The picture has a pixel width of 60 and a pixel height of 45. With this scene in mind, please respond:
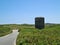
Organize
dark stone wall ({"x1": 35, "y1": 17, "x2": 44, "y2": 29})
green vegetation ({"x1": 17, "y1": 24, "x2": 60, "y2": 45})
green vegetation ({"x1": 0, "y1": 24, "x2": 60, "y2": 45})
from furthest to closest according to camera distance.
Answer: dark stone wall ({"x1": 35, "y1": 17, "x2": 44, "y2": 29}) → green vegetation ({"x1": 0, "y1": 24, "x2": 60, "y2": 45}) → green vegetation ({"x1": 17, "y1": 24, "x2": 60, "y2": 45})

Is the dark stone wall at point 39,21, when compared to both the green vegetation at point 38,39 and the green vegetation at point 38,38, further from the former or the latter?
the green vegetation at point 38,39

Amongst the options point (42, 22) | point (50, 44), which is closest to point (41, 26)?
point (42, 22)

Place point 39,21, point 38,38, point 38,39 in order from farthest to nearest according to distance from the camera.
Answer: point 39,21 → point 38,38 → point 38,39

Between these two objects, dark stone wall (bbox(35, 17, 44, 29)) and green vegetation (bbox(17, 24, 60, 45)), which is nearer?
green vegetation (bbox(17, 24, 60, 45))

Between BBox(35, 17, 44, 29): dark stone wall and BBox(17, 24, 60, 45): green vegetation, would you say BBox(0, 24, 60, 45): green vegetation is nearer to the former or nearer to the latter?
BBox(17, 24, 60, 45): green vegetation

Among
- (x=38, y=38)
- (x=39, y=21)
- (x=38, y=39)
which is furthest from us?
(x=39, y=21)

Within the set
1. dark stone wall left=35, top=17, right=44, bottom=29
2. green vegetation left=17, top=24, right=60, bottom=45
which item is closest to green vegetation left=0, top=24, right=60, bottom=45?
green vegetation left=17, top=24, right=60, bottom=45

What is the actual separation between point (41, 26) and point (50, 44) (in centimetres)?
5985

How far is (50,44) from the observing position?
626 inches

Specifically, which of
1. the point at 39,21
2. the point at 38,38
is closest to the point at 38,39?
the point at 38,38

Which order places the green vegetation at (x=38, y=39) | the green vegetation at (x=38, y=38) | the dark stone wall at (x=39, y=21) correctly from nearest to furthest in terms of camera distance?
1. the green vegetation at (x=38, y=39)
2. the green vegetation at (x=38, y=38)
3. the dark stone wall at (x=39, y=21)

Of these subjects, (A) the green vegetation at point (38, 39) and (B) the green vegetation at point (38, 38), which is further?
(B) the green vegetation at point (38, 38)

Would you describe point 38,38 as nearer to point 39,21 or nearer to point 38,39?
point 38,39

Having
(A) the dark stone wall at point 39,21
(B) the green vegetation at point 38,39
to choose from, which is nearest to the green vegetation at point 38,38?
(B) the green vegetation at point 38,39
